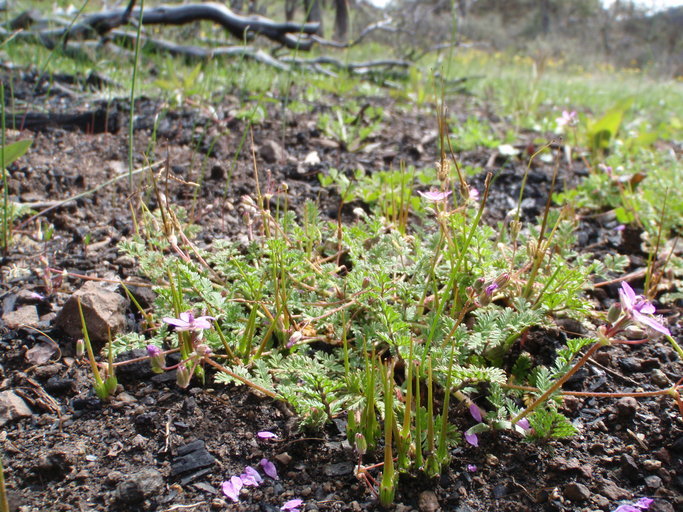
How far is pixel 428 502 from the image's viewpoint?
105 cm

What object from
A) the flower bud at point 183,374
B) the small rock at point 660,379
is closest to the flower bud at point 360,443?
the flower bud at point 183,374

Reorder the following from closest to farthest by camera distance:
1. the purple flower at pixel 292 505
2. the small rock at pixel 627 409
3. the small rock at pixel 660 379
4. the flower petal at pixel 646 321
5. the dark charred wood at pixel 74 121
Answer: the flower petal at pixel 646 321 < the purple flower at pixel 292 505 < the small rock at pixel 627 409 < the small rock at pixel 660 379 < the dark charred wood at pixel 74 121

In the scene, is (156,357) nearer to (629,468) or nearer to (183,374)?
(183,374)

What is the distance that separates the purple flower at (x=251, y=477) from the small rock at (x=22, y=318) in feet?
2.72

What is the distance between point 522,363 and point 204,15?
4.78m

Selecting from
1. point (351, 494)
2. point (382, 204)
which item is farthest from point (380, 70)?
point (351, 494)

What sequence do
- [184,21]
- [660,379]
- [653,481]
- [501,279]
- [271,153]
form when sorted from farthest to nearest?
[184,21] → [271,153] → [660,379] → [501,279] → [653,481]

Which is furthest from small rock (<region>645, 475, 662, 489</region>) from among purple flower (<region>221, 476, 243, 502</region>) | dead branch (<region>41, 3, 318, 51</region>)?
Answer: dead branch (<region>41, 3, 318, 51</region>)

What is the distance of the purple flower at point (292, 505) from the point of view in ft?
3.36

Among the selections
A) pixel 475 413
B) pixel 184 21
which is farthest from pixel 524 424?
pixel 184 21

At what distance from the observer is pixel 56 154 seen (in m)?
2.49

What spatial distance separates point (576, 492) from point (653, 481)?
198mm

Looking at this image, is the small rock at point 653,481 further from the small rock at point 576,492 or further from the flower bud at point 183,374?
the flower bud at point 183,374

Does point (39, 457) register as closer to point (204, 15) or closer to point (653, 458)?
point (653, 458)
